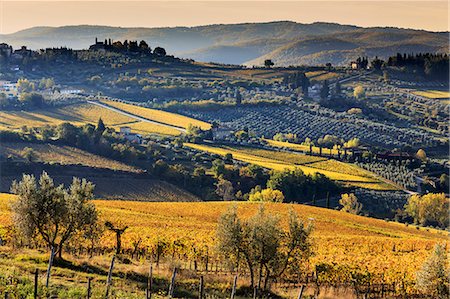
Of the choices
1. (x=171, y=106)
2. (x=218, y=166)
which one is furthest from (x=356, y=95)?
(x=218, y=166)

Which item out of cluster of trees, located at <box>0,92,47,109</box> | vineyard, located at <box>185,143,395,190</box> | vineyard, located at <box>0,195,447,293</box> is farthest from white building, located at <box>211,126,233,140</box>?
vineyard, located at <box>0,195,447,293</box>

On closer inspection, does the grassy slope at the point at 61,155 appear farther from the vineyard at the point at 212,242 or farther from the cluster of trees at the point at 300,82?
the cluster of trees at the point at 300,82

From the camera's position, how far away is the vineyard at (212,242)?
3484 cm

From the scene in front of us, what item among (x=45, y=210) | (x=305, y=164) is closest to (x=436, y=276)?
(x=45, y=210)

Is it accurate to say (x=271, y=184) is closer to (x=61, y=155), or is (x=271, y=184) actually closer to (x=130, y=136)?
(x=61, y=155)

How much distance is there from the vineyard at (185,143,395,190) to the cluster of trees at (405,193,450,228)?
9.58m

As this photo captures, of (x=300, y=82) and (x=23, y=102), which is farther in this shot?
(x=300, y=82)

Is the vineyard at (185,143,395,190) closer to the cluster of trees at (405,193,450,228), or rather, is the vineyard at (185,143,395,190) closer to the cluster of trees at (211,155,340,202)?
the cluster of trees at (211,155,340,202)

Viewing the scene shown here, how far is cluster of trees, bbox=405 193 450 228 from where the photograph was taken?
81.5 m

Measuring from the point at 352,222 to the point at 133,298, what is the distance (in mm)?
39655

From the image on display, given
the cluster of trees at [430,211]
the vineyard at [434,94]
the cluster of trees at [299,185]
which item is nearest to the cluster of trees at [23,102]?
the cluster of trees at [299,185]

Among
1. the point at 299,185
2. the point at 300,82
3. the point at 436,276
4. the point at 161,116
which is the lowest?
the point at 299,185

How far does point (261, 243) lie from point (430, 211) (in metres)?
56.1

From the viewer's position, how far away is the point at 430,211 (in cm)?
8194
